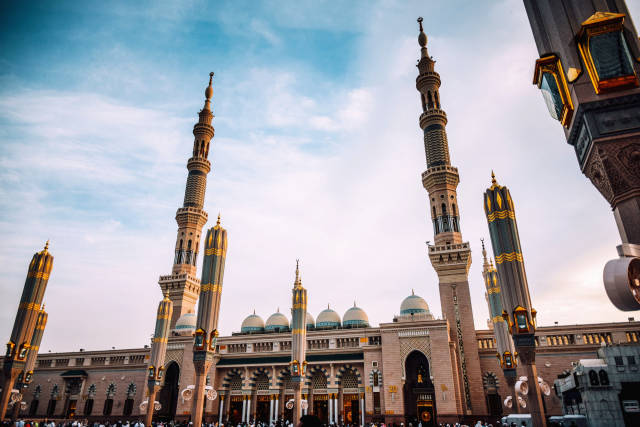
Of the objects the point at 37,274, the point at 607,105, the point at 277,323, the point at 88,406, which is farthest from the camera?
the point at 277,323

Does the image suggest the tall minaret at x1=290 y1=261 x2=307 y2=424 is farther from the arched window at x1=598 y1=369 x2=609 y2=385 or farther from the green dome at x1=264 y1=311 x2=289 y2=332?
the arched window at x1=598 y1=369 x2=609 y2=385

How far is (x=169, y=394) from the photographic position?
4406 centimetres

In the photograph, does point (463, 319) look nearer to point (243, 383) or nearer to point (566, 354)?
point (566, 354)

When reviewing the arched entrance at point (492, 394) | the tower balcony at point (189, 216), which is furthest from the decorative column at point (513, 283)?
the tower balcony at point (189, 216)

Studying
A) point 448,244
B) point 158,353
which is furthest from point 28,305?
point 448,244

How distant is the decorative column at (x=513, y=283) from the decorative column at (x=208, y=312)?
17.0 m

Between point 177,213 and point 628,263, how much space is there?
172ft

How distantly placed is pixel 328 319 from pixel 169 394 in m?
19.4

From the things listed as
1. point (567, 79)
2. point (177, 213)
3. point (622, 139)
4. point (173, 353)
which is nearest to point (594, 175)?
point (622, 139)

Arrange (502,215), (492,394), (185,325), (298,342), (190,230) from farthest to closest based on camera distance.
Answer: (190,230)
(185,325)
(492,394)
(298,342)
(502,215)

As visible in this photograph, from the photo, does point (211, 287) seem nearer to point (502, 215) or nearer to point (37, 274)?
point (37, 274)

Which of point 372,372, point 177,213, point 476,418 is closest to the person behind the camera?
point 476,418

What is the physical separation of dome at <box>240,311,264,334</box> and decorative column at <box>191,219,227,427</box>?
22533mm

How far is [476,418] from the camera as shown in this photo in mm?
34812
